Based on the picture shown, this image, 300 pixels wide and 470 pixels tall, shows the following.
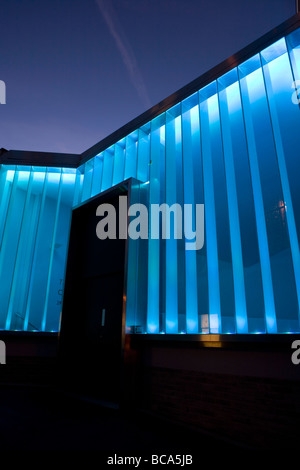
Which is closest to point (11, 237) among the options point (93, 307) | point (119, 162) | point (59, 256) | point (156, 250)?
Result: point (59, 256)

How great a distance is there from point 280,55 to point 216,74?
92 centimetres

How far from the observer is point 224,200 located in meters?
4.17

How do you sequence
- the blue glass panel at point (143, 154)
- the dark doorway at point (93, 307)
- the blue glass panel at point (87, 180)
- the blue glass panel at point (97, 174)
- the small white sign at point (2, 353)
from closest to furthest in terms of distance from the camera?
the dark doorway at point (93, 307), the blue glass panel at point (143, 154), the small white sign at point (2, 353), the blue glass panel at point (97, 174), the blue glass panel at point (87, 180)

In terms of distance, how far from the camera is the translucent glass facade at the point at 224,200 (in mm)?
3365

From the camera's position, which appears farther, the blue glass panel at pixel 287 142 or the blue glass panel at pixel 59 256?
the blue glass panel at pixel 59 256

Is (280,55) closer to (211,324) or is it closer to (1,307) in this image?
(211,324)

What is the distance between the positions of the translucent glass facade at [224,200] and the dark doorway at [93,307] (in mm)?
571

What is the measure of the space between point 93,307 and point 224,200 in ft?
10.7

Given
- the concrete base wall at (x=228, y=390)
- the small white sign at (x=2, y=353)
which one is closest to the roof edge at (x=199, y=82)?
the concrete base wall at (x=228, y=390)

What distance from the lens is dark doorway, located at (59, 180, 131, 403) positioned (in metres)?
4.91

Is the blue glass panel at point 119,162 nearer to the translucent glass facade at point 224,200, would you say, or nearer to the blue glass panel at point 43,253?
the translucent glass facade at point 224,200

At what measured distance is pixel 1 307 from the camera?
6051 millimetres

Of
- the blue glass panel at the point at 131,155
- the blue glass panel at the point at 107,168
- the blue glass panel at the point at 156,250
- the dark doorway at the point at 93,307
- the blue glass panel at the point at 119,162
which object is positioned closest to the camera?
the blue glass panel at the point at 156,250
